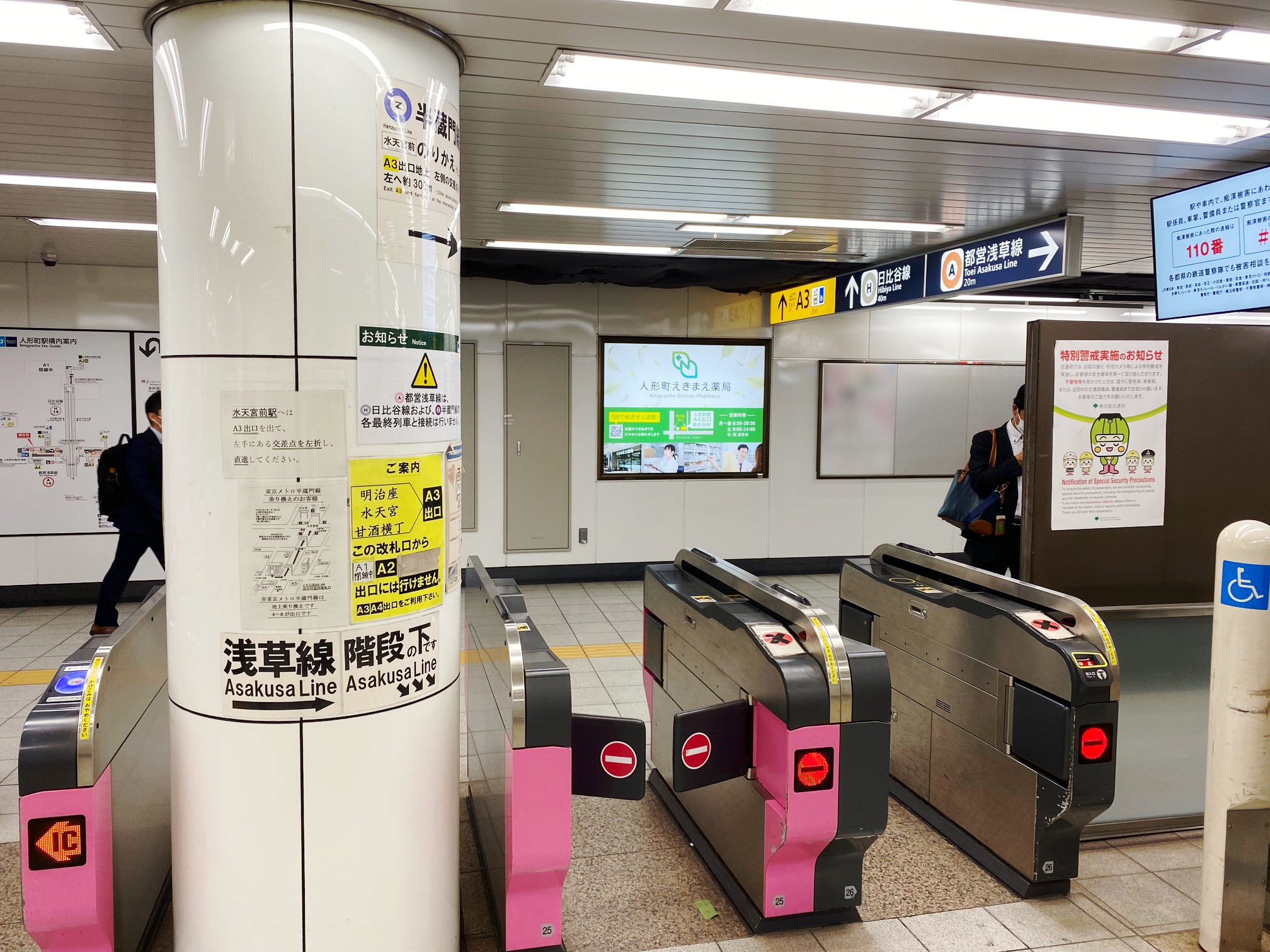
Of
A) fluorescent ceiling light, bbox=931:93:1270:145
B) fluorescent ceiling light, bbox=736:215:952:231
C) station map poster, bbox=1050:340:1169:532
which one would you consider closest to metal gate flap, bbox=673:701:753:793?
station map poster, bbox=1050:340:1169:532

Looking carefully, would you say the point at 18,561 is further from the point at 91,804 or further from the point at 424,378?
the point at 424,378

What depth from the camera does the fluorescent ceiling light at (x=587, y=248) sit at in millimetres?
6191

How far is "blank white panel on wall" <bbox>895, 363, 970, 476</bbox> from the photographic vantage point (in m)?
8.64

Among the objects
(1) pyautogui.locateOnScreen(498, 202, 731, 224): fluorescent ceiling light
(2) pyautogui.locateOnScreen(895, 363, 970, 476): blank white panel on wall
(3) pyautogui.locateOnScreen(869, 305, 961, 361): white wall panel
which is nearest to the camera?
(1) pyautogui.locateOnScreen(498, 202, 731, 224): fluorescent ceiling light

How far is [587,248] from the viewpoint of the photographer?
6.44 metres

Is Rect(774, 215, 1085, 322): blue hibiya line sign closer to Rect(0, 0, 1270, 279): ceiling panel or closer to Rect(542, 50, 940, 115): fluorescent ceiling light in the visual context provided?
Rect(0, 0, 1270, 279): ceiling panel

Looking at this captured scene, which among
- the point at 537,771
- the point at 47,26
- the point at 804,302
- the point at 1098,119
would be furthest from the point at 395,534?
the point at 804,302

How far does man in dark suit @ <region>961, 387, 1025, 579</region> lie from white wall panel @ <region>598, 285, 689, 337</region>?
3.68m

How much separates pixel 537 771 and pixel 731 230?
4.08 metres

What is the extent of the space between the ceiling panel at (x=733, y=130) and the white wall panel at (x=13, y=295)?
A: 154cm

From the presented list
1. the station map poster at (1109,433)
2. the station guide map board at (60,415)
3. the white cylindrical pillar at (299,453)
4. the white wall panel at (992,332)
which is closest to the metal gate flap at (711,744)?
the white cylindrical pillar at (299,453)

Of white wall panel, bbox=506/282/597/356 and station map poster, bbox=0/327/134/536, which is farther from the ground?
white wall panel, bbox=506/282/597/356

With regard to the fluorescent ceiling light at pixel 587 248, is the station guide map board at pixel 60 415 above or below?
below

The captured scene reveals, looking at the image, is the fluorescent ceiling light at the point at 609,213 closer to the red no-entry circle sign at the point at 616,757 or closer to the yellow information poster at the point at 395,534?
the yellow information poster at the point at 395,534
